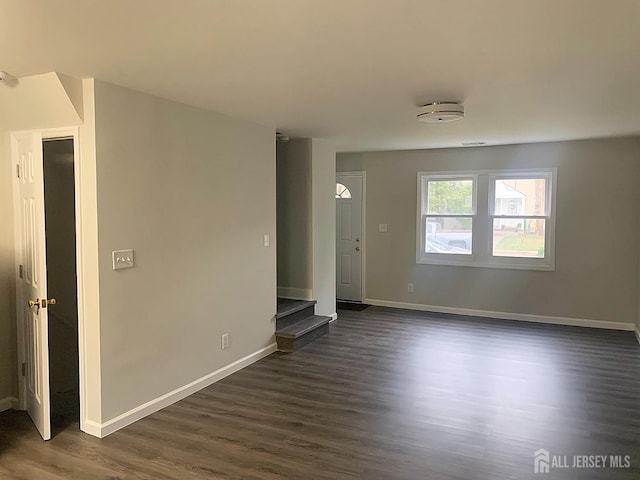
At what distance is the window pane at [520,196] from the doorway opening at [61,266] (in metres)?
5.19

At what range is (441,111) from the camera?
371cm

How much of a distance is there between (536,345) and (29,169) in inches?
199

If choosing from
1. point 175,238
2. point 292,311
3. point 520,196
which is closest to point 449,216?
point 520,196

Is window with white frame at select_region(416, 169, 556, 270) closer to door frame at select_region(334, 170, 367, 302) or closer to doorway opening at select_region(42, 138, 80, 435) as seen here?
door frame at select_region(334, 170, 367, 302)

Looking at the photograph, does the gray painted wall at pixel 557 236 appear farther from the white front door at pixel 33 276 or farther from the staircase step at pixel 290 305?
the white front door at pixel 33 276

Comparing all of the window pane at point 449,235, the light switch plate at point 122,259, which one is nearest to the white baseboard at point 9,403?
the light switch plate at point 122,259

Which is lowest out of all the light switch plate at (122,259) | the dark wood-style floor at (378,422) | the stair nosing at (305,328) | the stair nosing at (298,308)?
the dark wood-style floor at (378,422)

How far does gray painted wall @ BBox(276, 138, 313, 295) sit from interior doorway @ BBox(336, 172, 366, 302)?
1.78 metres

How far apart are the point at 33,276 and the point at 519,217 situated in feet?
18.6

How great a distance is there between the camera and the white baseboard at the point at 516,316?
6093mm

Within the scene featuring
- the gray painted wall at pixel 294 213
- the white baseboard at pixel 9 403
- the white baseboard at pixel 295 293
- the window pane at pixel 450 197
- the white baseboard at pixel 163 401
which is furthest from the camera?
the window pane at pixel 450 197

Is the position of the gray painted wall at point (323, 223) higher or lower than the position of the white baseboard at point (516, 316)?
higher

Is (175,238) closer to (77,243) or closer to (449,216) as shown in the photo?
(77,243)

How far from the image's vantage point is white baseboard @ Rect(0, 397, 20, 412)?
11.9ft
